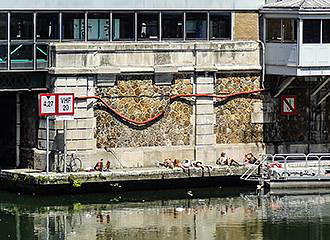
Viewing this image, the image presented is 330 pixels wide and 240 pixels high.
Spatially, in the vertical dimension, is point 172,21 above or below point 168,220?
above

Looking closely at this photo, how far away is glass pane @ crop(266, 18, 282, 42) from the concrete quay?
487cm

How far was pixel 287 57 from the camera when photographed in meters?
50.4

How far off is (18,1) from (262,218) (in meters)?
11.0

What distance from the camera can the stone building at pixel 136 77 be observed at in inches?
1898

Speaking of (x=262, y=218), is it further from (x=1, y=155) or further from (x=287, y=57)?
(x=1, y=155)

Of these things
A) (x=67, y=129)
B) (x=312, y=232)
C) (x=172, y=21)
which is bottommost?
(x=312, y=232)

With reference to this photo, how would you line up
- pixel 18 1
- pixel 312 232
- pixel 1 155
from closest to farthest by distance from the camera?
pixel 312 232, pixel 18 1, pixel 1 155

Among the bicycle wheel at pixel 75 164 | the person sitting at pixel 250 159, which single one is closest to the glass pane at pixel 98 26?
the bicycle wheel at pixel 75 164

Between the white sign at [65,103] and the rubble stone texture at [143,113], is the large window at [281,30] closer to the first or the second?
the rubble stone texture at [143,113]

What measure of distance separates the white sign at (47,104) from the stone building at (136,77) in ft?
1.65

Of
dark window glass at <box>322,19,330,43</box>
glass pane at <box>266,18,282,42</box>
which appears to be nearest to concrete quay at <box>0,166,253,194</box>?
glass pane at <box>266,18,282,42</box>

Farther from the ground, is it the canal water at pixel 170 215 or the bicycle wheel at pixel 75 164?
the bicycle wheel at pixel 75 164

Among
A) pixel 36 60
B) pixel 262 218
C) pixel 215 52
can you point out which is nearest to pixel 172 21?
pixel 215 52

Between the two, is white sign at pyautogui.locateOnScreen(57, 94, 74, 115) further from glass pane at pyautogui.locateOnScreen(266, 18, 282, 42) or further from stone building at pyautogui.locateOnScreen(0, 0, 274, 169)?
glass pane at pyautogui.locateOnScreen(266, 18, 282, 42)
